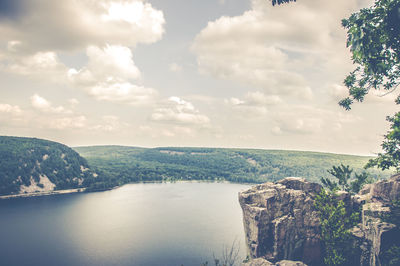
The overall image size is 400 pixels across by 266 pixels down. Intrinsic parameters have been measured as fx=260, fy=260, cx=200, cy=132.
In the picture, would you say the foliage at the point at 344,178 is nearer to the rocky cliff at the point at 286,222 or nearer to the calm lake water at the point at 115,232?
the rocky cliff at the point at 286,222

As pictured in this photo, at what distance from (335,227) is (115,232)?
290ft

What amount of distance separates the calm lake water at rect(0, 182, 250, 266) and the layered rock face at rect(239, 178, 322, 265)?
26397 mm

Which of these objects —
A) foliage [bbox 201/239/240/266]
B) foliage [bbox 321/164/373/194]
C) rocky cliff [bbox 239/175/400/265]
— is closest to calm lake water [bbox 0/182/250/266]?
foliage [bbox 201/239/240/266]

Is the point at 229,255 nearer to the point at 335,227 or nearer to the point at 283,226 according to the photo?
the point at 283,226

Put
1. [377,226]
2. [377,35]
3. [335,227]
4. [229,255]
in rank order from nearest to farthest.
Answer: [377,35]
[377,226]
[335,227]
[229,255]

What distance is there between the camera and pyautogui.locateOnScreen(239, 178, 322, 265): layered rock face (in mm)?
57094

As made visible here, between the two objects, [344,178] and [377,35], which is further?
[344,178]

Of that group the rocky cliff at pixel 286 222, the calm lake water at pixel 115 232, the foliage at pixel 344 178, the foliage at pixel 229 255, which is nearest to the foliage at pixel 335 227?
the rocky cliff at pixel 286 222

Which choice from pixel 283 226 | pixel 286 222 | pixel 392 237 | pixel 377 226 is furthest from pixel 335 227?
pixel 392 237

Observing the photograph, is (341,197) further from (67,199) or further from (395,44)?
(67,199)

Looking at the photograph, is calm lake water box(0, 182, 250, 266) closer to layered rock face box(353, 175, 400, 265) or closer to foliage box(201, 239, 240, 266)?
foliage box(201, 239, 240, 266)

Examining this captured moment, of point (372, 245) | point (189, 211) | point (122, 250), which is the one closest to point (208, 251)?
point (122, 250)

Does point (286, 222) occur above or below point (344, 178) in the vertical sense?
below

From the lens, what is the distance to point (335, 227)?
54.5 metres
